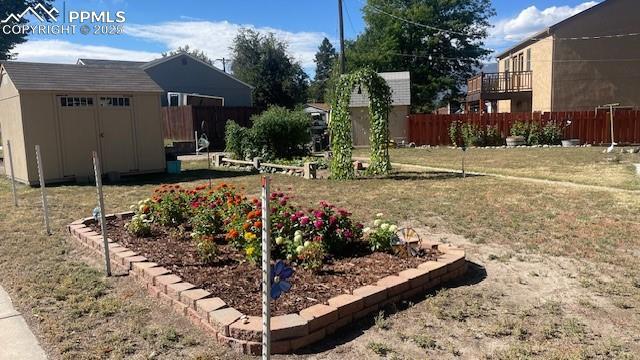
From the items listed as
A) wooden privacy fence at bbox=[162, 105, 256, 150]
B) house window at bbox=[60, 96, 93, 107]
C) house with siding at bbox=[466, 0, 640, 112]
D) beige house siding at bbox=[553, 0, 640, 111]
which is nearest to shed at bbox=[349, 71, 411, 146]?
wooden privacy fence at bbox=[162, 105, 256, 150]

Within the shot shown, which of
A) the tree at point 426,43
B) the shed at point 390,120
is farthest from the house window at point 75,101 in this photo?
the tree at point 426,43

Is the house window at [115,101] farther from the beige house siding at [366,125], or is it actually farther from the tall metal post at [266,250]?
the beige house siding at [366,125]

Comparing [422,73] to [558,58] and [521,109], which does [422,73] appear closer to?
[521,109]

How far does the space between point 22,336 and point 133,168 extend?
391 inches

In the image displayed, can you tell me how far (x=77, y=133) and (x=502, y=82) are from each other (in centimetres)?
2137

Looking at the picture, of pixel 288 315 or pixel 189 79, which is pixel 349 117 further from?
pixel 189 79

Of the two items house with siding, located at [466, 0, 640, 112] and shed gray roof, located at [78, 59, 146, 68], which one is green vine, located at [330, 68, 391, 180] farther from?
shed gray roof, located at [78, 59, 146, 68]

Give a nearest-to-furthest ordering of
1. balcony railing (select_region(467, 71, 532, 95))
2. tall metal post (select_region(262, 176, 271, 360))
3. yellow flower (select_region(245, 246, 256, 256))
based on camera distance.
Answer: tall metal post (select_region(262, 176, 271, 360)) < yellow flower (select_region(245, 246, 256, 256)) < balcony railing (select_region(467, 71, 532, 95))

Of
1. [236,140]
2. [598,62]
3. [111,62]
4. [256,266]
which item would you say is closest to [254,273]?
[256,266]

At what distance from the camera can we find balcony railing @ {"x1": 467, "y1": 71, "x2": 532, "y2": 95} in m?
25.1

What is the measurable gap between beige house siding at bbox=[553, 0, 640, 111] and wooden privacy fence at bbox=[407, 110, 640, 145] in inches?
69.6

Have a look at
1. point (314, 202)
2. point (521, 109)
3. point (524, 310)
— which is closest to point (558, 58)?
point (521, 109)

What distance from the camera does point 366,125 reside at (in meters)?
23.9

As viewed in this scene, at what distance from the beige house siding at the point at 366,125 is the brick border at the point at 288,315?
1938 cm
